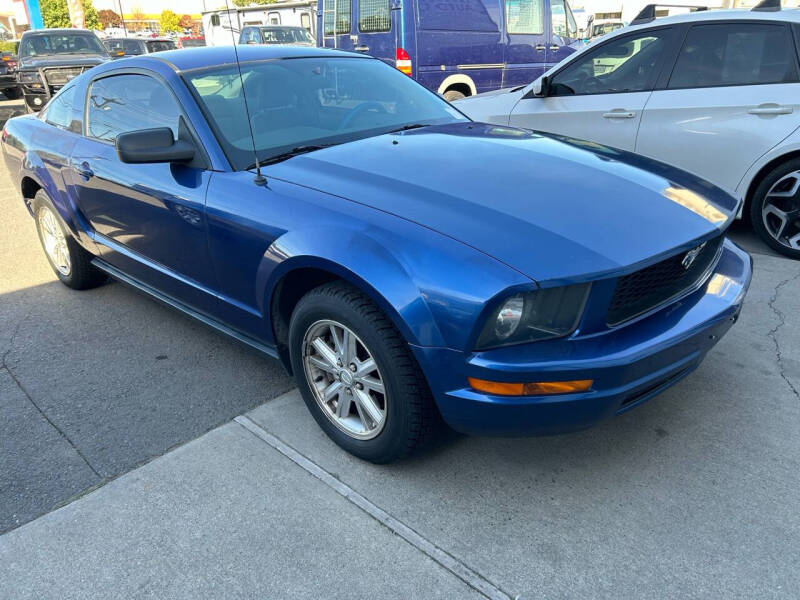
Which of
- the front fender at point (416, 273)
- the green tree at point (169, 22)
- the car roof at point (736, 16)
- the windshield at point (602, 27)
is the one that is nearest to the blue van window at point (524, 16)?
the car roof at point (736, 16)

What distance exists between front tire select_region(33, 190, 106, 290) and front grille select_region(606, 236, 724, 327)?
11.7 feet

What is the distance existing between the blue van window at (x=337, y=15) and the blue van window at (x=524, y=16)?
2.34 meters

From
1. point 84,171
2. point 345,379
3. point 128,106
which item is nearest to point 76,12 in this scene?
point 84,171

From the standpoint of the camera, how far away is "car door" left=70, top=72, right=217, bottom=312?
2999 mm

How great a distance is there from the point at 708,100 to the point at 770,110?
0.41m

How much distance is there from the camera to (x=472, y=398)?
2.07 meters

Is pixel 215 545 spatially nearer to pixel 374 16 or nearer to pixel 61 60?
pixel 374 16

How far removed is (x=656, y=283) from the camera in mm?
2270

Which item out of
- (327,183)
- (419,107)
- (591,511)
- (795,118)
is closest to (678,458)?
(591,511)

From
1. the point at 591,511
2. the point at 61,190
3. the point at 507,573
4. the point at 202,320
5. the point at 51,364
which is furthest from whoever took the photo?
the point at 61,190

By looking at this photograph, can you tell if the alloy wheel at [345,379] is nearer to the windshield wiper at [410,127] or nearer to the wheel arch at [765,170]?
the windshield wiper at [410,127]

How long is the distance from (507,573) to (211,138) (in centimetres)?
217

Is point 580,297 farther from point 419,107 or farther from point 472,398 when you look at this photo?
point 419,107

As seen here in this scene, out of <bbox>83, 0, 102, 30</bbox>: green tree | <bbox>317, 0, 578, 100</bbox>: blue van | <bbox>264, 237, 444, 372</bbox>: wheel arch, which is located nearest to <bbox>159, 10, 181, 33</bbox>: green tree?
<bbox>83, 0, 102, 30</bbox>: green tree
